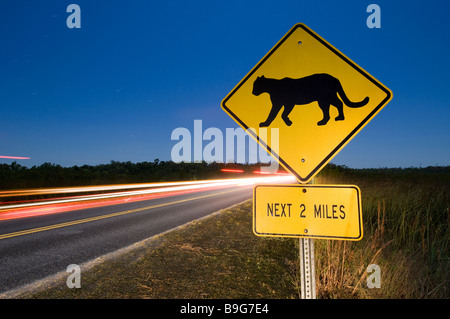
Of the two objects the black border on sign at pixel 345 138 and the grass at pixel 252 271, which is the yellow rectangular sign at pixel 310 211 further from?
the grass at pixel 252 271

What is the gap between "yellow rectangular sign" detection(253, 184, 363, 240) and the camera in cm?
190

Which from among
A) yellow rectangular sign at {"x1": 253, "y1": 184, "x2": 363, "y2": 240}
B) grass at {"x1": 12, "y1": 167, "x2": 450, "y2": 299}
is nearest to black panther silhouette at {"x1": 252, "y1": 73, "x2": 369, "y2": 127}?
yellow rectangular sign at {"x1": 253, "y1": 184, "x2": 363, "y2": 240}

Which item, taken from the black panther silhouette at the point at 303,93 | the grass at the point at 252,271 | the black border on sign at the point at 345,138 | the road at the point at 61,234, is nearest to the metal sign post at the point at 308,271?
the black border on sign at the point at 345,138

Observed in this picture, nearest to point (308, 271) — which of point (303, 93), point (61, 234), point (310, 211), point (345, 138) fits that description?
point (310, 211)

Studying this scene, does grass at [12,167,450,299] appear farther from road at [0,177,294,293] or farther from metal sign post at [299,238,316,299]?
road at [0,177,294,293]

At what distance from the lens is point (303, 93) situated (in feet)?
6.72

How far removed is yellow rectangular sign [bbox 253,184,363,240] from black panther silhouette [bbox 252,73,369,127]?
506mm

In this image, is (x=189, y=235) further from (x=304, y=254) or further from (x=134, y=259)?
(x=304, y=254)

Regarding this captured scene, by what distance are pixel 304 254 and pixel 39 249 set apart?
20.6 feet

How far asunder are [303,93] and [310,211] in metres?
0.87

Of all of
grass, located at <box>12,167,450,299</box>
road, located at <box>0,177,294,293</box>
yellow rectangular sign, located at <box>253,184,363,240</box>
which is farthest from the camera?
road, located at <box>0,177,294,293</box>

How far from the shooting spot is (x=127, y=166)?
122 ft

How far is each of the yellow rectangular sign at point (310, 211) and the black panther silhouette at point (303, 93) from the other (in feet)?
1.66

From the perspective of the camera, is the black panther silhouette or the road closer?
the black panther silhouette
